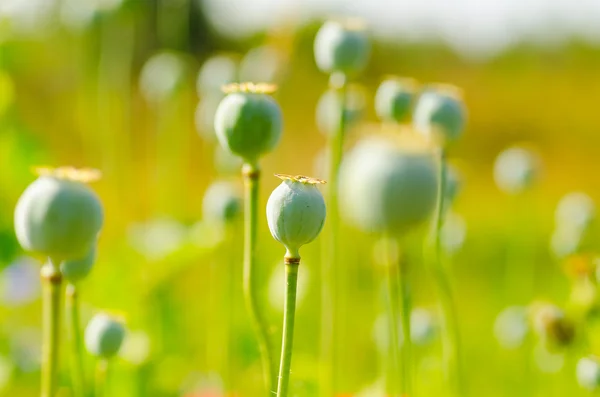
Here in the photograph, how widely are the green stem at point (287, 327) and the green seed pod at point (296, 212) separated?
18mm

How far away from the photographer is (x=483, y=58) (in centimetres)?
691

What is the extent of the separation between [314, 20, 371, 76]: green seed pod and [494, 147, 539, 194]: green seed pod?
0.43 meters

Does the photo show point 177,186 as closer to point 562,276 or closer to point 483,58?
point 562,276

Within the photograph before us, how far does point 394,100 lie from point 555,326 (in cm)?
24

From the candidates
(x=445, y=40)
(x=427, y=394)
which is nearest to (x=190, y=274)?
(x=427, y=394)

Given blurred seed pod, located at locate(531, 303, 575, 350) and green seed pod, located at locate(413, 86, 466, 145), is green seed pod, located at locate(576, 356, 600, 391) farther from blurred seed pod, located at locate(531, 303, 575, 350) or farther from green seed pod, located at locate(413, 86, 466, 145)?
green seed pod, located at locate(413, 86, 466, 145)

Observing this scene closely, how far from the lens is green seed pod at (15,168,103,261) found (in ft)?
1.21

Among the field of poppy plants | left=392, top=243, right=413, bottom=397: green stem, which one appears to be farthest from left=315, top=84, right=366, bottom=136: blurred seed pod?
left=392, top=243, right=413, bottom=397: green stem

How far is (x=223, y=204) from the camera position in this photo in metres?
0.78

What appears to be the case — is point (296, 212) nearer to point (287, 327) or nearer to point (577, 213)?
point (287, 327)

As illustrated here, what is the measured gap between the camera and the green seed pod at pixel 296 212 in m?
0.39

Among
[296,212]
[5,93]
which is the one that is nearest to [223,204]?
[296,212]

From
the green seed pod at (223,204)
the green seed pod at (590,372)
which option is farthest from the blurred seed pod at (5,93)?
the green seed pod at (590,372)

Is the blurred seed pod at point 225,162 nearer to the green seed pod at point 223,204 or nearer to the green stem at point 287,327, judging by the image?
the green seed pod at point 223,204
